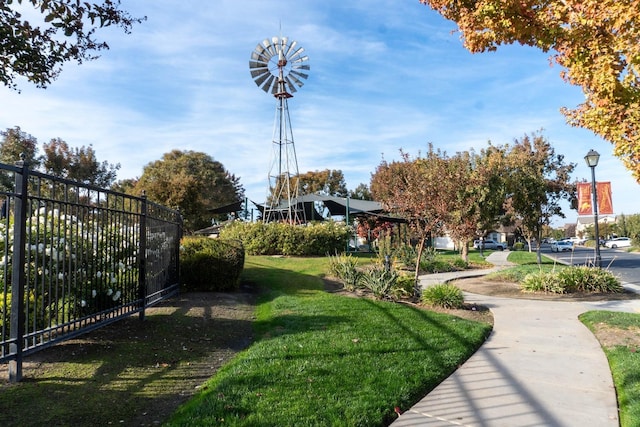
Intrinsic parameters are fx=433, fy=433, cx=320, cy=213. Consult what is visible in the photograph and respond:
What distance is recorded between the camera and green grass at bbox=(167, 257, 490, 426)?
133 inches

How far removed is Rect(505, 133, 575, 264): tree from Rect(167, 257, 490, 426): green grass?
598 inches

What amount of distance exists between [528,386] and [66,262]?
5088 millimetres

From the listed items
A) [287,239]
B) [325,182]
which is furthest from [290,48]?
[325,182]

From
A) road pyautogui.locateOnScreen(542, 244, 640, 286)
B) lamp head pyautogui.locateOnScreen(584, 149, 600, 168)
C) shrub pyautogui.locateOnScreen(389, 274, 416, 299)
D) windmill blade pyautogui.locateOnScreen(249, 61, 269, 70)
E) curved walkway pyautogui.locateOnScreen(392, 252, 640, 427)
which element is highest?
windmill blade pyautogui.locateOnScreen(249, 61, 269, 70)

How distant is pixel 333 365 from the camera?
4.55 metres

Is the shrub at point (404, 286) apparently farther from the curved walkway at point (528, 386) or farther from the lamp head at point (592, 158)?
the lamp head at point (592, 158)

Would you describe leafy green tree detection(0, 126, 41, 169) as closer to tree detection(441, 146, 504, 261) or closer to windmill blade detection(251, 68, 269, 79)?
windmill blade detection(251, 68, 269, 79)

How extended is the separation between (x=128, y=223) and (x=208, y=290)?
151 inches

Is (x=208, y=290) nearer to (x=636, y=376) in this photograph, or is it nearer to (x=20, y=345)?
(x=20, y=345)

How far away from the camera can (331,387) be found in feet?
12.9

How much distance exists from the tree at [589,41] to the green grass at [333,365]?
3346 millimetres

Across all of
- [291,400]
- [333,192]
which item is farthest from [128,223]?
[333,192]

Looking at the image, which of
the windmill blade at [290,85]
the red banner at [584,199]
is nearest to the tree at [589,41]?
the red banner at [584,199]

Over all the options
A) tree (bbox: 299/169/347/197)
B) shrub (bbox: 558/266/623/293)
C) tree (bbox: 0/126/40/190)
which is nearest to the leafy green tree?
tree (bbox: 0/126/40/190)
